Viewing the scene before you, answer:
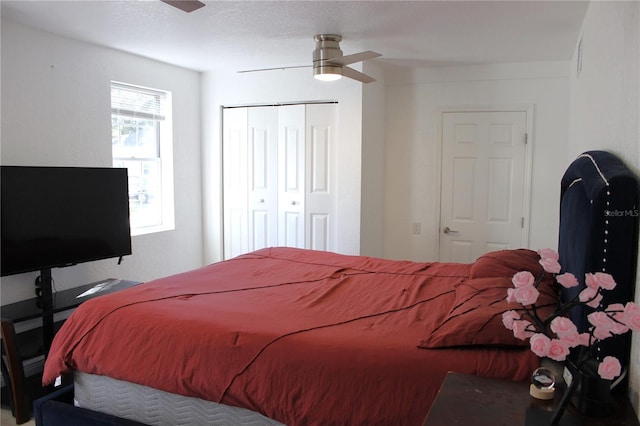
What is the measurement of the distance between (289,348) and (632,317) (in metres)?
1.24

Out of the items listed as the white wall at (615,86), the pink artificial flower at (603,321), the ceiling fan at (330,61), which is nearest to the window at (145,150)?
the ceiling fan at (330,61)

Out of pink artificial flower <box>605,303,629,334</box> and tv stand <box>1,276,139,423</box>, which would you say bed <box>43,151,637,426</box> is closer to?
pink artificial flower <box>605,303,629,334</box>

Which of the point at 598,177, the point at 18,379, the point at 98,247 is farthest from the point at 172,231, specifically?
the point at 598,177

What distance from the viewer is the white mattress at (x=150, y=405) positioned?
2.05 meters

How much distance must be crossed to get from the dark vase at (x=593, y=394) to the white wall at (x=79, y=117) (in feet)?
11.5

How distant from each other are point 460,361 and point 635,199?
2.61 ft

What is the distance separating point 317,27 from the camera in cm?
342

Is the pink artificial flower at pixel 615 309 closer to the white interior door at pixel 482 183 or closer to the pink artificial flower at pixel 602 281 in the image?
the pink artificial flower at pixel 602 281

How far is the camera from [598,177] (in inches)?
61.3

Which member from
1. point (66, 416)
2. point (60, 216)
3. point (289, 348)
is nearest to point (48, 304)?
point (60, 216)

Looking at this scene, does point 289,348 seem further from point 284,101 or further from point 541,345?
point 284,101

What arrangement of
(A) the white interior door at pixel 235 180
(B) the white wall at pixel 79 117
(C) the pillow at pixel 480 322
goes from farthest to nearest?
(A) the white interior door at pixel 235 180 < (B) the white wall at pixel 79 117 < (C) the pillow at pixel 480 322

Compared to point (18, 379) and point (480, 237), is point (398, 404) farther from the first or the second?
point (480, 237)

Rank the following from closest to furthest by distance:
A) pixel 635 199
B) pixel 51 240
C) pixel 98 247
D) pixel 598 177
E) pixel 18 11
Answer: pixel 635 199
pixel 598 177
pixel 18 11
pixel 51 240
pixel 98 247
